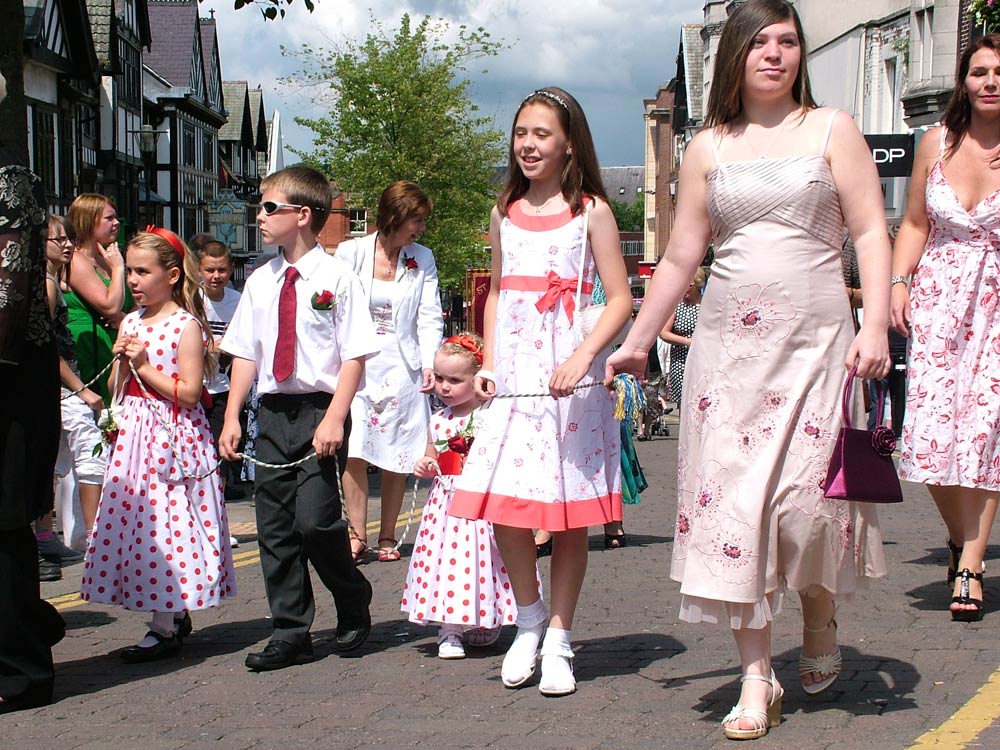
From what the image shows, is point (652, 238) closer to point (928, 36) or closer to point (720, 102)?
point (928, 36)

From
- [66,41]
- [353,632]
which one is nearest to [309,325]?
[353,632]

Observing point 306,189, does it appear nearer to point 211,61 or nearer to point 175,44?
point 175,44

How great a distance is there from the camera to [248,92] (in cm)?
9025

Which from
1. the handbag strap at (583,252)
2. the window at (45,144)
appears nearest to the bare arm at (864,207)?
the handbag strap at (583,252)

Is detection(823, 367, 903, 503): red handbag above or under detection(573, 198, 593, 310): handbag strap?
under

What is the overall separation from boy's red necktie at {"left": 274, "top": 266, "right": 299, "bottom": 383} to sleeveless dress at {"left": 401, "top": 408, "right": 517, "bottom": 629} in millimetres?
767

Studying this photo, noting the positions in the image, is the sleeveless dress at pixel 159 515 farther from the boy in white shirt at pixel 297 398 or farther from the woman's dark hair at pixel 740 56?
the woman's dark hair at pixel 740 56

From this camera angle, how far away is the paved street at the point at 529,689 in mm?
4703

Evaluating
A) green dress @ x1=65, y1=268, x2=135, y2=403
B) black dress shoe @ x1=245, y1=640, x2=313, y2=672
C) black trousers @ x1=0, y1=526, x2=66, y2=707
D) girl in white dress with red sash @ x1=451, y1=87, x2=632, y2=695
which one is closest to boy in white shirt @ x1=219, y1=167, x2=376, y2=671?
black dress shoe @ x1=245, y1=640, x2=313, y2=672

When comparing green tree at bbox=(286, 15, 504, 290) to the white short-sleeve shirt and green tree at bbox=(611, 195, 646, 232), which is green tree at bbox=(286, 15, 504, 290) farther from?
green tree at bbox=(611, 195, 646, 232)

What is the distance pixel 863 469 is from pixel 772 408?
1.14ft

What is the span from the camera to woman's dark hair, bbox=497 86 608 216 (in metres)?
5.40

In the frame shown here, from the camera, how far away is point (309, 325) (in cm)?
596

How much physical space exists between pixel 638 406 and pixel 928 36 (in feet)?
87.2
